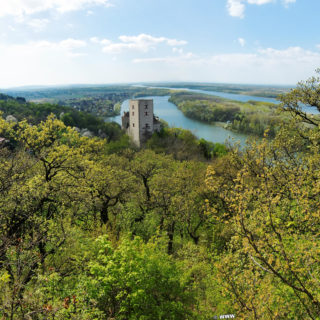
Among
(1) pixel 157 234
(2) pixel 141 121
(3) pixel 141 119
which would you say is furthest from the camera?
(2) pixel 141 121

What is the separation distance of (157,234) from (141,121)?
41720mm

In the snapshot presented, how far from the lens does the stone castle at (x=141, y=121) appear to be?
55312 mm

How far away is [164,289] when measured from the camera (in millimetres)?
10750

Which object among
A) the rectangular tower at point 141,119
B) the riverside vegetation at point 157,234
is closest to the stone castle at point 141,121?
the rectangular tower at point 141,119

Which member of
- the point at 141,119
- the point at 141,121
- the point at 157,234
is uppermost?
the point at 141,119

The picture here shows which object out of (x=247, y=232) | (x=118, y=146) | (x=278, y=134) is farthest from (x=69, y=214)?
(x=118, y=146)

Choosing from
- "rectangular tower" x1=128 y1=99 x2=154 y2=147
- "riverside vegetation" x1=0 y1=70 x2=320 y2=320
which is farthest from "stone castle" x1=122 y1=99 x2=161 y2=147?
"riverside vegetation" x1=0 y1=70 x2=320 y2=320

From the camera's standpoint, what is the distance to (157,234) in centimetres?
Result: 1703

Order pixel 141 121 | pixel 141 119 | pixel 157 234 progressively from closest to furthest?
pixel 157 234
pixel 141 119
pixel 141 121

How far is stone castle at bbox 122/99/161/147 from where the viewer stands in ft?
181

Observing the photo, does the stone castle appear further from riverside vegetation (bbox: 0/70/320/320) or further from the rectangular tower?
riverside vegetation (bbox: 0/70/320/320)

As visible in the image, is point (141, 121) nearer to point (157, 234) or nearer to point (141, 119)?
point (141, 119)

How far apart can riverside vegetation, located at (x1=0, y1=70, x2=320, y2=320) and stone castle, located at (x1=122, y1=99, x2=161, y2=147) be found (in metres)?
30.3

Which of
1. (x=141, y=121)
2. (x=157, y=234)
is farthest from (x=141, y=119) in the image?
(x=157, y=234)
